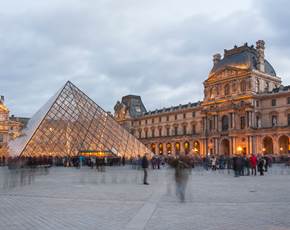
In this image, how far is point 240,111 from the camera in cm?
→ 5456

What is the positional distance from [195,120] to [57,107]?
119ft

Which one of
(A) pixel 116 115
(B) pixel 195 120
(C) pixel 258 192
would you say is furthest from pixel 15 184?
(A) pixel 116 115

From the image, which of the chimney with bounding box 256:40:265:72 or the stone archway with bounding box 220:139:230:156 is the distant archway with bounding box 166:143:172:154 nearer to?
the stone archway with bounding box 220:139:230:156

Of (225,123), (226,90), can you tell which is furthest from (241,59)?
(225,123)

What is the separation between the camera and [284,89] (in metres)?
51.9

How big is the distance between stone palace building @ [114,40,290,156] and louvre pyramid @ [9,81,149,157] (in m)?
19.8

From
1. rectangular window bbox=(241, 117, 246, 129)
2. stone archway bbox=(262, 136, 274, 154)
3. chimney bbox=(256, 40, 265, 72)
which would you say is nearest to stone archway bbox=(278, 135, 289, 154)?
stone archway bbox=(262, 136, 274, 154)

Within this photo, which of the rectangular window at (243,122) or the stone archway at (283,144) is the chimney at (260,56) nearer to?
the rectangular window at (243,122)

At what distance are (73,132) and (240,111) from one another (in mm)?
30078

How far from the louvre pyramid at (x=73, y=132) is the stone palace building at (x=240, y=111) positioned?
64.8 ft

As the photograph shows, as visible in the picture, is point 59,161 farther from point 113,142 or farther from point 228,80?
point 228,80

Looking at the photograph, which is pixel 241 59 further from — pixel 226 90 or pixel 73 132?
pixel 73 132

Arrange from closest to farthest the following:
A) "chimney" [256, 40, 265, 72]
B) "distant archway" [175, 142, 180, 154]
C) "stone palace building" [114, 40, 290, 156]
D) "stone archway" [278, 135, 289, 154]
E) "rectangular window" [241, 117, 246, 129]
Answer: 1. "stone archway" [278, 135, 289, 154]
2. "stone palace building" [114, 40, 290, 156]
3. "rectangular window" [241, 117, 246, 129]
4. "chimney" [256, 40, 265, 72]
5. "distant archway" [175, 142, 180, 154]

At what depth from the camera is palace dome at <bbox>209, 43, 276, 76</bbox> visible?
55.1 m
